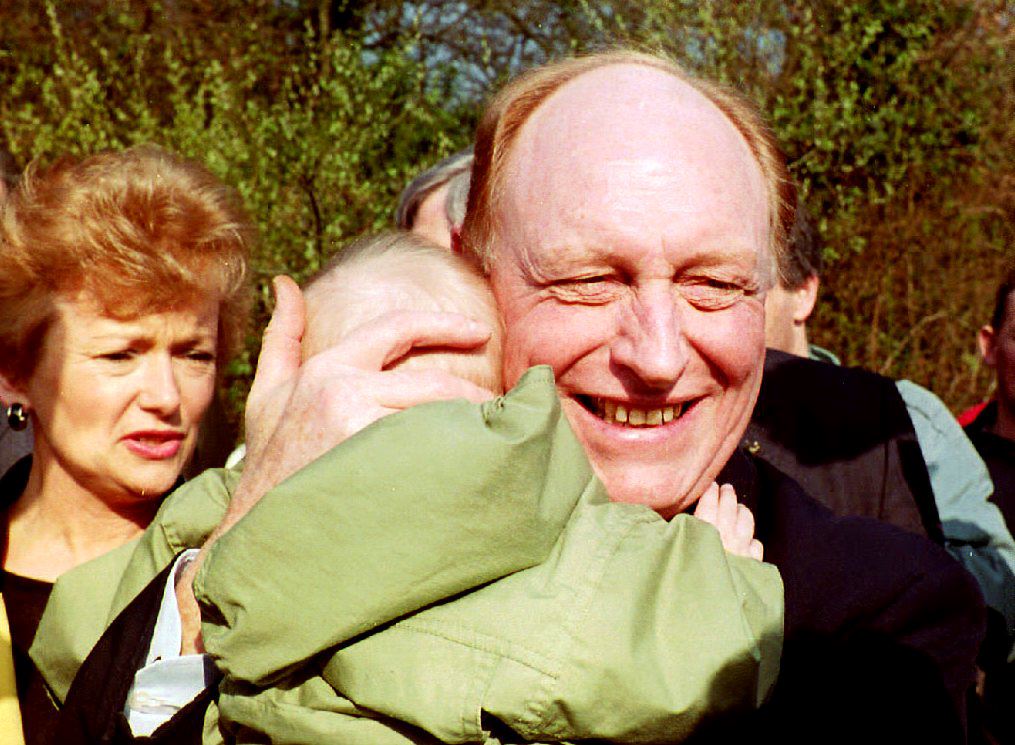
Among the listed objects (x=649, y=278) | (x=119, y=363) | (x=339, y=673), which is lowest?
(x=119, y=363)

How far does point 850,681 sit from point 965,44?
8526mm

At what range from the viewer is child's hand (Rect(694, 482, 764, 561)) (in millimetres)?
1668

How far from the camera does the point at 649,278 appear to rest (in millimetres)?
1707

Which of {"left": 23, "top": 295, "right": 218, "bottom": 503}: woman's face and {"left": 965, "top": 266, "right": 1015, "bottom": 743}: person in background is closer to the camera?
{"left": 23, "top": 295, "right": 218, "bottom": 503}: woman's face

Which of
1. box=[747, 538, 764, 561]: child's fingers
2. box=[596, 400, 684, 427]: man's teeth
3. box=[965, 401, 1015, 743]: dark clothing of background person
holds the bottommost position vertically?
box=[965, 401, 1015, 743]: dark clothing of background person

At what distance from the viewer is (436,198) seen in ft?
13.2

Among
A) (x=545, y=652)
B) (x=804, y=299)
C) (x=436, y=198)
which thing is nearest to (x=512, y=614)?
(x=545, y=652)

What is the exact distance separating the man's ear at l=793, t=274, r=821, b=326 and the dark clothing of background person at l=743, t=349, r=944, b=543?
43.7 inches

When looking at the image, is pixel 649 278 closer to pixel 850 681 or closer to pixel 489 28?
pixel 850 681

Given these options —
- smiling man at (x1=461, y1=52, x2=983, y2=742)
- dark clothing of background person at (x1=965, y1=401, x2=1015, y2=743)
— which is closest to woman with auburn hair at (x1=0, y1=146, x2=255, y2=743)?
smiling man at (x1=461, y1=52, x2=983, y2=742)

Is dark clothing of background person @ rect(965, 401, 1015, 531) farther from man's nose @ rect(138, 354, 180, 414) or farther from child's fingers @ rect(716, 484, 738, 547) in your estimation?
man's nose @ rect(138, 354, 180, 414)

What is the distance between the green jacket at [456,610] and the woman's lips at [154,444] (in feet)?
5.41

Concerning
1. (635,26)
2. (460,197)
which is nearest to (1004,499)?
(460,197)

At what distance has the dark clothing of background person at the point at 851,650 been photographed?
4.99ft
